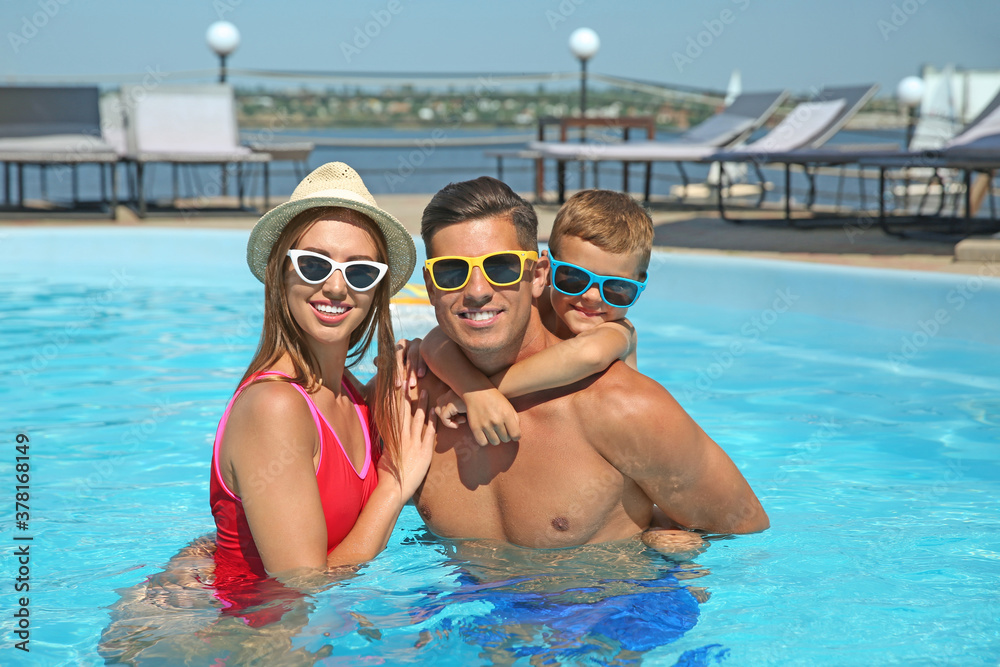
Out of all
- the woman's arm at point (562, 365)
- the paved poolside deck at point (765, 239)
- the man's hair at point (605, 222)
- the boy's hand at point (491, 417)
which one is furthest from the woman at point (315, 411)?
the paved poolside deck at point (765, 239)

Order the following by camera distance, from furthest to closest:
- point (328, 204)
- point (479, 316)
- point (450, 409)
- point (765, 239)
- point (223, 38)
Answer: point (223, 38) → point (765, 239) → point (450, 409) → point (479, 316) → point (328, 204)

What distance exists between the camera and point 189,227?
10750 mm

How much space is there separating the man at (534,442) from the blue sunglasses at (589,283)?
51 mm

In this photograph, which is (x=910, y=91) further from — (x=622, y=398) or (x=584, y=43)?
(x=622, y=398)

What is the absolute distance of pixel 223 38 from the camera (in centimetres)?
1363

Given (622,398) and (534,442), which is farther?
(534,442)

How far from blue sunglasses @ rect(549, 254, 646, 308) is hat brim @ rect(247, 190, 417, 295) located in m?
0.42

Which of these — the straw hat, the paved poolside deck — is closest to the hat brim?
the straw hat

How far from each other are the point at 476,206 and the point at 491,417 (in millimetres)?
535

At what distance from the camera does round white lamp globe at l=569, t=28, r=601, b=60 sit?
14500 millimetres

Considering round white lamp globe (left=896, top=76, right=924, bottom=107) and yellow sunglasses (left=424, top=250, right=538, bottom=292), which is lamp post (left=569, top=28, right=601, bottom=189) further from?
yellow sunglasses (left=424, top=250, right=538, bottom=292)

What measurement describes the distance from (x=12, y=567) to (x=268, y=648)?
1.63 metres

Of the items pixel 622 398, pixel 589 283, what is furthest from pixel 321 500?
pixel 589 283

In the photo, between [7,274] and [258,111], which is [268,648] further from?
[258,111]
